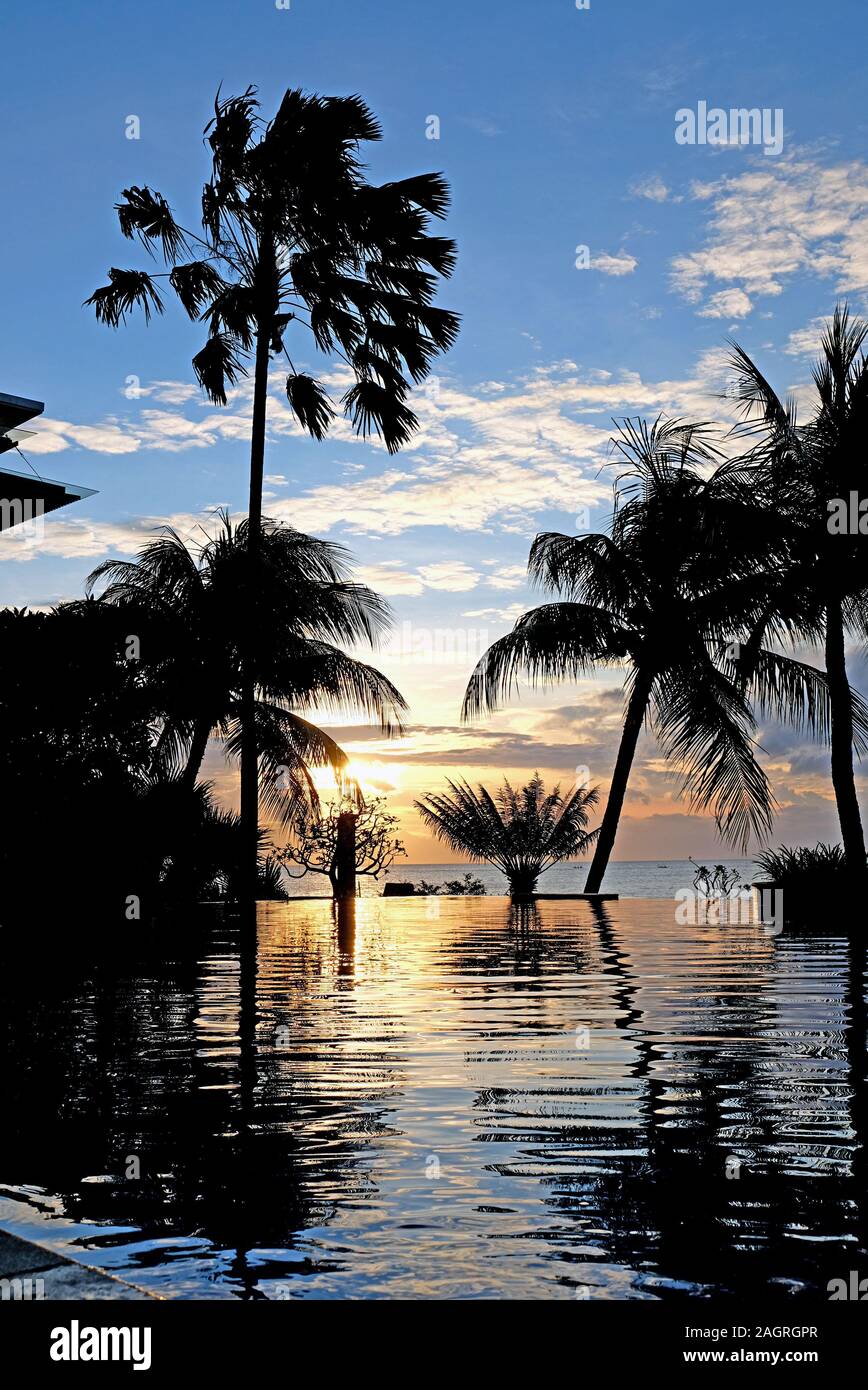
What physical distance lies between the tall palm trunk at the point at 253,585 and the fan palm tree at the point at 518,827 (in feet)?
47.6

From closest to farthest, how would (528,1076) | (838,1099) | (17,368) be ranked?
(838,1099) → (528,1076) → (17,368)

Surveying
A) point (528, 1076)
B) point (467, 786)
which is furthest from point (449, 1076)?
point (467, 786)

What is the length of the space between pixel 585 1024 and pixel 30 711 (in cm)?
898

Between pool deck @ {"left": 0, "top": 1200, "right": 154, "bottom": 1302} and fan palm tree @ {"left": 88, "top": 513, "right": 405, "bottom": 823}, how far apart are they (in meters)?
19.9

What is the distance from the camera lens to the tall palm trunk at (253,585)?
1802 centimetres

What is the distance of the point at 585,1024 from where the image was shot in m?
8.23

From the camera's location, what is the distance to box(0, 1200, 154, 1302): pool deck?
2.67 metres

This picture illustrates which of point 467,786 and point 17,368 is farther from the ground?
point 17,368

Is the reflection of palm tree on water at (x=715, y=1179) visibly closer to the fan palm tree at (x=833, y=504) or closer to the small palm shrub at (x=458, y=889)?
the fan palm tree at (x=833, y=504)

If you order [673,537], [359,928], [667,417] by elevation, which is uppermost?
[667,417]

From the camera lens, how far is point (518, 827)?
105ft

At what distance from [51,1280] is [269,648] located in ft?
65.6

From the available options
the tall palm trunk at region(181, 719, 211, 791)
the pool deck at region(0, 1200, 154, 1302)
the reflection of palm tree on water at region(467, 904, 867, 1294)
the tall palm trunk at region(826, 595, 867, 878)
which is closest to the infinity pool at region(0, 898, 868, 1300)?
the reflection of palm tree on water at region(467, 904, 867, 1294)
